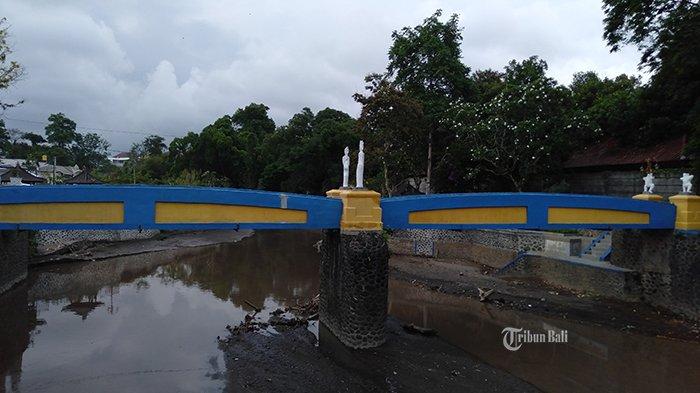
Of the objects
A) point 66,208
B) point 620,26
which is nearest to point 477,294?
point 620,26

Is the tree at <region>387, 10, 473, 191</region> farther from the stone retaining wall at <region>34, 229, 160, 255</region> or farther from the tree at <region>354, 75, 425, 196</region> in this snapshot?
the stone retaining wall at <region>34, 229, 160, 255</region>

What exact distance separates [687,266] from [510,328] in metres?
6.32

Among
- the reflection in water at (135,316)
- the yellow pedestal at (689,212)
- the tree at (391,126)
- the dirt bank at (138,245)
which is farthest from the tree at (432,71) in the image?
the dirt bank at (138,245)

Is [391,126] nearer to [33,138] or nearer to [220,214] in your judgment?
[220,214]

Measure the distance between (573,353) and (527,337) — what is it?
1.64m

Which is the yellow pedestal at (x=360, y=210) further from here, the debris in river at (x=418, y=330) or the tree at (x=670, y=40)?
the tree at (x=670, y=40)

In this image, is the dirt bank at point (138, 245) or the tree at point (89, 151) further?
the tree at point (89, 151)

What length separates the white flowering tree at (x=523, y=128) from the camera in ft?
84.5

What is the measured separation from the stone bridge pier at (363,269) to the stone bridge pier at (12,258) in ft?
47.1

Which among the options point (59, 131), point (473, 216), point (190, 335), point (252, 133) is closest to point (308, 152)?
point (252, 133)

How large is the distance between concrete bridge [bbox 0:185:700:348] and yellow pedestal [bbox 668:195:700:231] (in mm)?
172

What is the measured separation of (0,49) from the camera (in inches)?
730

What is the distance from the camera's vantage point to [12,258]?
20.2m

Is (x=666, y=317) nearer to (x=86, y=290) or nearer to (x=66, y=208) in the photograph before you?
(x=66, y=208)
